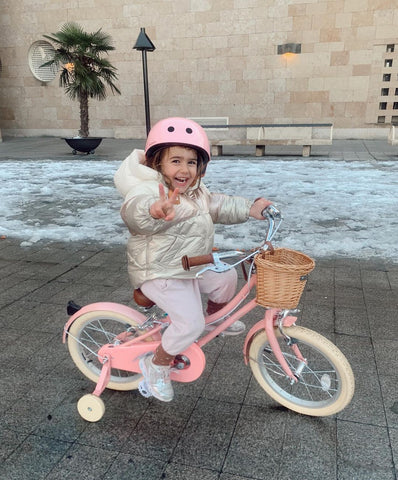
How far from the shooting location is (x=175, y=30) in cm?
1731

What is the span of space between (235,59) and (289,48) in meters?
2.29

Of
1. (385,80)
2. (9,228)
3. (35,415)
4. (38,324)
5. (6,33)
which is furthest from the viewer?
(6,33)

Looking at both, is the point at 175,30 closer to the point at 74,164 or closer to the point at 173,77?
the point at 173,77

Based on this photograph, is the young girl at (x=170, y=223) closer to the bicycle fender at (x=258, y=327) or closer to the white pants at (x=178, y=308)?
the white pants at (x=178, y=308)

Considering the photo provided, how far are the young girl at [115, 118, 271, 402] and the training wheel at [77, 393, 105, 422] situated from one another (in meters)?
0.33

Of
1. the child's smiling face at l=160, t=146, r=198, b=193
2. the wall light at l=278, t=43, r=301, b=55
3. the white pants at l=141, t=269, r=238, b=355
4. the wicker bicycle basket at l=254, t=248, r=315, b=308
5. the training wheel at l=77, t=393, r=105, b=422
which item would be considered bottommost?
the training wheel at l=77, t=393, r=105, b=422

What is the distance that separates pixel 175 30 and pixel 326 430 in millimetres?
18104

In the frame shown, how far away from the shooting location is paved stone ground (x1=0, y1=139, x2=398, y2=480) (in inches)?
82.0

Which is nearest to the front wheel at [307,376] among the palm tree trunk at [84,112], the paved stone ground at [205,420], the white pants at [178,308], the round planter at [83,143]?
the paved stone ground at [205,420]

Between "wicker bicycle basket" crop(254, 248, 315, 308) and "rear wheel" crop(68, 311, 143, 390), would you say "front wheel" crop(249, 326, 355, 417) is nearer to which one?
"wicker bicycle basket" crop(254, 248, 315, 308)

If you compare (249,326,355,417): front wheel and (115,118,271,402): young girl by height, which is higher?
(115,118,271,402): young girl

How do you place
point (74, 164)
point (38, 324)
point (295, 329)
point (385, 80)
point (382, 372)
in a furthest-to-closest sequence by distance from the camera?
1. point (385, 80)
2. point (74, 164)
3. point (38, 324)
4. point (382, 372)
5. point (295, 329)

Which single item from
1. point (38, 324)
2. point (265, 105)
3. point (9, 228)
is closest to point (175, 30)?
→ point (265, 105)

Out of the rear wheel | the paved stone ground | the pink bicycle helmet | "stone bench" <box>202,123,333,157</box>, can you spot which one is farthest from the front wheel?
"stone bench" <box>202,123,333,157</box>
